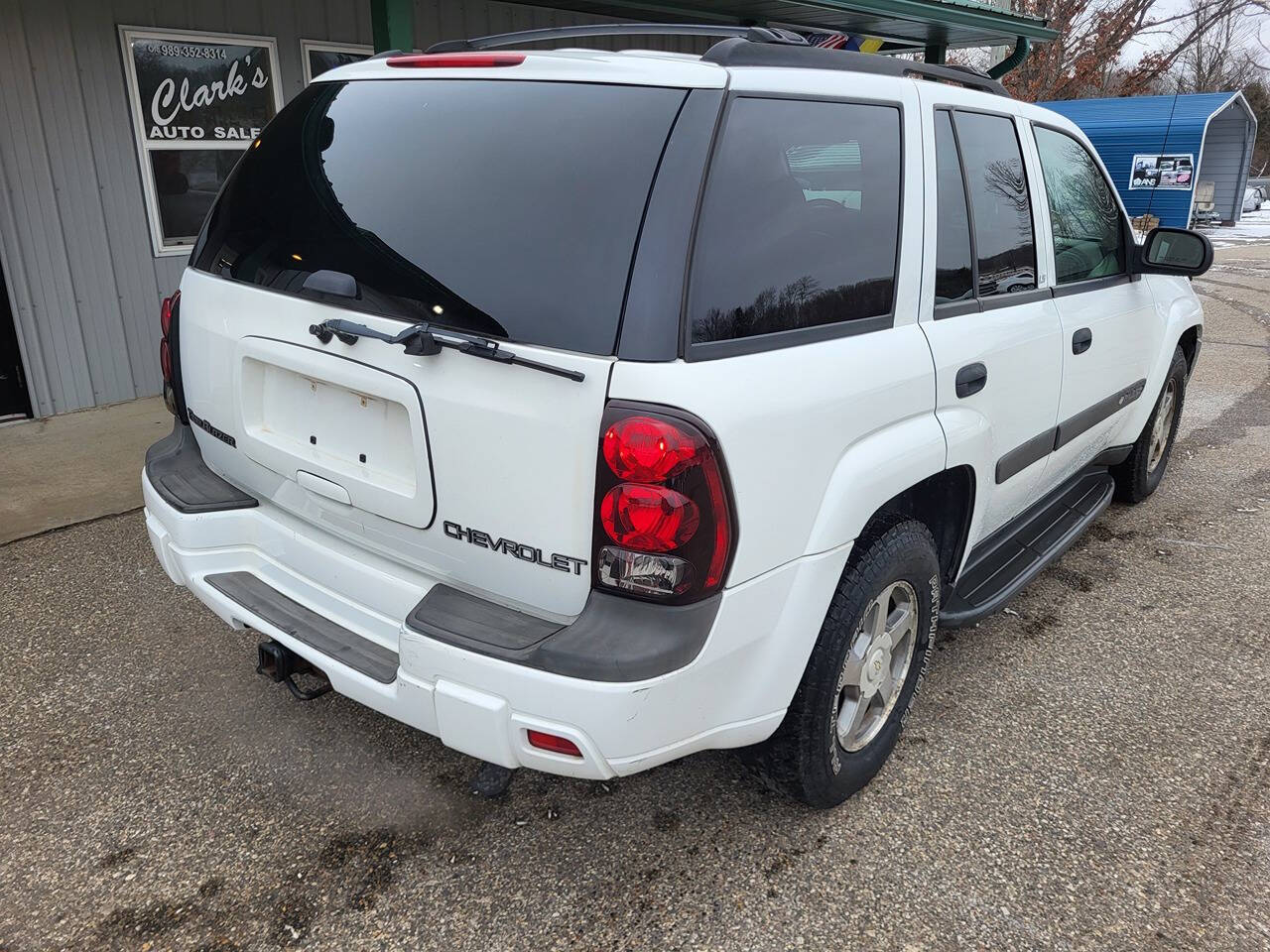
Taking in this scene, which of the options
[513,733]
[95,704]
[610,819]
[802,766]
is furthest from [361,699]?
[95,704]

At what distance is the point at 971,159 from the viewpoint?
9.36 ft

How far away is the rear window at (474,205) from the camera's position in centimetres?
196

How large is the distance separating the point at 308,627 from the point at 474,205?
1112mm

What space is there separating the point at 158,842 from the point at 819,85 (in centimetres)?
257

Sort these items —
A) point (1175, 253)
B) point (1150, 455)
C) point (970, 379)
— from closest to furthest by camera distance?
→ point (970, 379)
point (1175, 253)
point (1150, 455)

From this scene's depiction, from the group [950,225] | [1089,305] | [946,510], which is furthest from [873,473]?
[1089,305]

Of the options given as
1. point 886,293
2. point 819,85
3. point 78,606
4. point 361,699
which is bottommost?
point 78,606

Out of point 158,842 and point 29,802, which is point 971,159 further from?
point 29,802

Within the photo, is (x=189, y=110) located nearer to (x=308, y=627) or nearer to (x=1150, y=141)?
(x=308, y=627)

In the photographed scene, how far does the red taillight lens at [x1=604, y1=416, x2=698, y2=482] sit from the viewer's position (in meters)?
1.85

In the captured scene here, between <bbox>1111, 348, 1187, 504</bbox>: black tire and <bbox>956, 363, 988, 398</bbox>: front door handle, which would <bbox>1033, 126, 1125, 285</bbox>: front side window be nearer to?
<bbox>956, 363, 988, 398</bbox>: front door handle

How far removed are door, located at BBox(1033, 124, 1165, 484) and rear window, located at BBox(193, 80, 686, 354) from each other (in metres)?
1.97

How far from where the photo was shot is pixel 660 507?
1885mm

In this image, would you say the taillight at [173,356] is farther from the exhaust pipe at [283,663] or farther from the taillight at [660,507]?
the taillight at [660,507]
